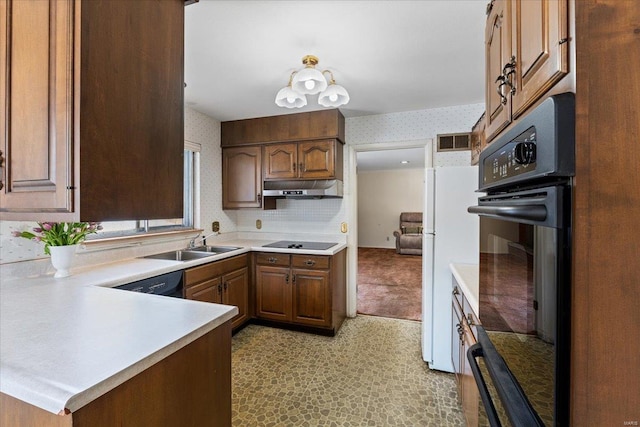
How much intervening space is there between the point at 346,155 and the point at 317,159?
1.43ft

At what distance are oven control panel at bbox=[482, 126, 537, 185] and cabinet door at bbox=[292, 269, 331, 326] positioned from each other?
2.15 m

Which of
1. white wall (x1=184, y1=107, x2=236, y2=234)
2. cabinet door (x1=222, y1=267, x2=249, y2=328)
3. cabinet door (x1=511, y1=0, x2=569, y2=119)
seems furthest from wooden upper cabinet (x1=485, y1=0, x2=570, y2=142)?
white wall (x1=184, y1=107, x2=236, y2=234)

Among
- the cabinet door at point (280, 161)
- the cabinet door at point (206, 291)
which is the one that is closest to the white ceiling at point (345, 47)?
the cabinet door at point (280, 161)

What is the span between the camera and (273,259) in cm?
304

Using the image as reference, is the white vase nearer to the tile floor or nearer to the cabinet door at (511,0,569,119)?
the tile floor

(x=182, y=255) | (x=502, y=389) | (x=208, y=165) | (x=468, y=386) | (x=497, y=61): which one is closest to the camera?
(x=502, y=389)

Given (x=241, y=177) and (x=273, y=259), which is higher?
(x=241, y=177)

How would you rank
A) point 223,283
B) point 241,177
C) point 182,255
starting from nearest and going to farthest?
point 223,283 → point 182,255 → point 241,177

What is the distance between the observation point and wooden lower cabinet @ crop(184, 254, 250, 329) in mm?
2343

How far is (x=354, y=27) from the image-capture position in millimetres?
1710

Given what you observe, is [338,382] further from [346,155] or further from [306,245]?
[346,155]

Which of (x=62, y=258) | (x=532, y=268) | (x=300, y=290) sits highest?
(x=532, y=268)

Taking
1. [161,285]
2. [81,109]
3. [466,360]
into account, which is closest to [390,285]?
[466,360]

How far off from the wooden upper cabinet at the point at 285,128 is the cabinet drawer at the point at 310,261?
1309 millimetres
